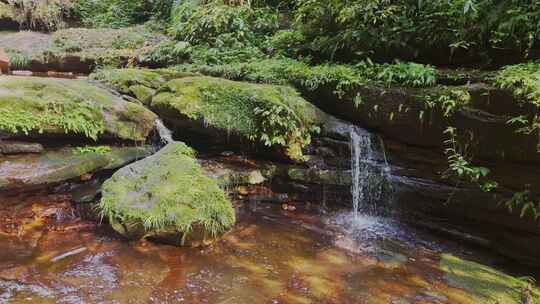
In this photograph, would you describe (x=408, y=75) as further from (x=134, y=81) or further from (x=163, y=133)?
(x=134, y=81)

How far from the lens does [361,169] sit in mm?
6039

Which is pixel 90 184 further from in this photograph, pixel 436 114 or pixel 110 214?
pixel 436 114

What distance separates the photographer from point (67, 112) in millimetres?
5312

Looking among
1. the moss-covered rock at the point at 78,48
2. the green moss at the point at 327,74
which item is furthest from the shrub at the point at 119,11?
the green moss at the point at 327,74

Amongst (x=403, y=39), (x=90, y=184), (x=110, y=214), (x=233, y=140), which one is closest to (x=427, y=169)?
(x=403, y=39)

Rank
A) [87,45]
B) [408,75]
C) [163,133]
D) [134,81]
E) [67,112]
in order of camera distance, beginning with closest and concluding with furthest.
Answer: [67,112] < [408,75] < [163,133] < [134,81] < [87,45]

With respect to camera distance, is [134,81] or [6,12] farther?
[6,12]

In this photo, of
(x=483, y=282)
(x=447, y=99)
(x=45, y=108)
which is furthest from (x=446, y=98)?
(x=45, y=108)

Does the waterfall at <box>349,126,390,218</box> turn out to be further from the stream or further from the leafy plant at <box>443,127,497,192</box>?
the leafy plant at <box>443,127,497,192</box>

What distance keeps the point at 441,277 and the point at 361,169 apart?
6.75 feet

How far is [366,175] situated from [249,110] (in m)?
2.09

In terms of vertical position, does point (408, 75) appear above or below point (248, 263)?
above

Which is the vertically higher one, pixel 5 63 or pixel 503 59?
pixel 503 59

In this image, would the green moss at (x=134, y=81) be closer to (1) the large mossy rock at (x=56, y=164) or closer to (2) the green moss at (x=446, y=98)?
(1) the large mossy rock at (x=56, y=164)
